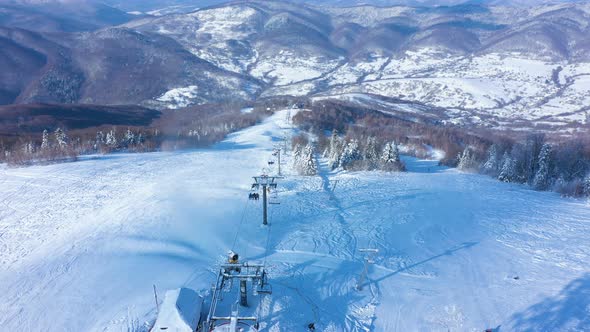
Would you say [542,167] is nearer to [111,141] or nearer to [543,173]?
[543,173]

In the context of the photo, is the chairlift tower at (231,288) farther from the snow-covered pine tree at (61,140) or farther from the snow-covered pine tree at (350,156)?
the snow-covered pine tree at (61,140)

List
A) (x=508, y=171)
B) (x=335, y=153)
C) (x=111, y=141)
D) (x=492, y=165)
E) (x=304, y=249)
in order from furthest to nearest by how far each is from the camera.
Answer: (x=111, y=141), (x=492, y=165), (x=335, y=153), (x=508, y=171), (x=304, y=249)

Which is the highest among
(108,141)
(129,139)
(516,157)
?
(516,157)

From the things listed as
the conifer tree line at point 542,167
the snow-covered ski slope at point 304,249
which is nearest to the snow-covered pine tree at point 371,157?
the snow-covered ski slope at point 304,249

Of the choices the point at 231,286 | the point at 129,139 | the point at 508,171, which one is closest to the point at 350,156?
the point at 508,171

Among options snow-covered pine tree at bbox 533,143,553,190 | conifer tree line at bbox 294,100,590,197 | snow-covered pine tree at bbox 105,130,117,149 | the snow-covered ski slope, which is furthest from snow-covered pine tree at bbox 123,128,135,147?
snow-covered pine tree at bbox 533,143,553,190

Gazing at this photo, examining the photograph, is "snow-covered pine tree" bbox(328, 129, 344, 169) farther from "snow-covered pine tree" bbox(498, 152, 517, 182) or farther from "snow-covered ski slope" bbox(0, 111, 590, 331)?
"snow-covered pine tree" bbox(498, 152, 517, 182)

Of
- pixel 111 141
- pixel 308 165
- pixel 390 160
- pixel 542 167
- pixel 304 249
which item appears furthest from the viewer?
pixel 111 141

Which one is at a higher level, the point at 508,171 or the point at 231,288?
the point at 508,171
